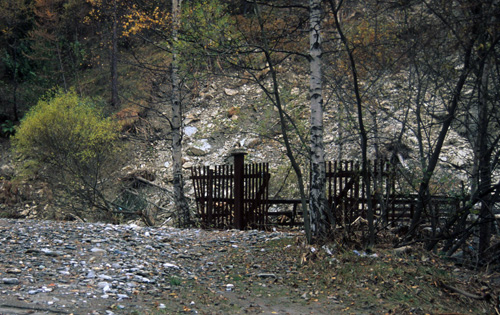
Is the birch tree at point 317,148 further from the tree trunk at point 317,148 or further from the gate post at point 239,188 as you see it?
the gate post at point 239,188

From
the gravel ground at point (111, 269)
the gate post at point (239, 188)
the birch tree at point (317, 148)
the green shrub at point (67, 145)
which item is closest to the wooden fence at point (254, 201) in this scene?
the gate post at point (239, 188)

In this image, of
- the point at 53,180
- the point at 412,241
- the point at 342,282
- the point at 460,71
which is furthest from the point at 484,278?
the point at 53,180

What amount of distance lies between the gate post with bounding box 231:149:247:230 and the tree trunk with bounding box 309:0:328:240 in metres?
2.92

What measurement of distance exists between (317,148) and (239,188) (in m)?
3.18

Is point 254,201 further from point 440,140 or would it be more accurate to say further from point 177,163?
point 440,140

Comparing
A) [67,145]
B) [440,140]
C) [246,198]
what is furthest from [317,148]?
[67,145]

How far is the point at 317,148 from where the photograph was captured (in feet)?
22.8

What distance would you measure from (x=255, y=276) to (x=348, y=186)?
8.41 feet

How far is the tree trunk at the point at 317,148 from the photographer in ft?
22.6

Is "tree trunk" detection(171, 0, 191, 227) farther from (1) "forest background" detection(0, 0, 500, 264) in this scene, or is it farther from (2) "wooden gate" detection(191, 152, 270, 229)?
(2) "wooden gate" detection(191, 152, 270, 229)

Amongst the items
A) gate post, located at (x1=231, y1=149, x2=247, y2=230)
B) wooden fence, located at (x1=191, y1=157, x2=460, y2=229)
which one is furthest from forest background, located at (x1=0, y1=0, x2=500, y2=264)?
gate post, located at (x1=231, y1=149, x2=247, y2=230)

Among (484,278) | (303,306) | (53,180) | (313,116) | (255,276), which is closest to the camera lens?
(303,306)

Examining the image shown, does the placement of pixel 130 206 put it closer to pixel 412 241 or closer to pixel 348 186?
pixel 348 186

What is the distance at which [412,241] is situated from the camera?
6.64 m
